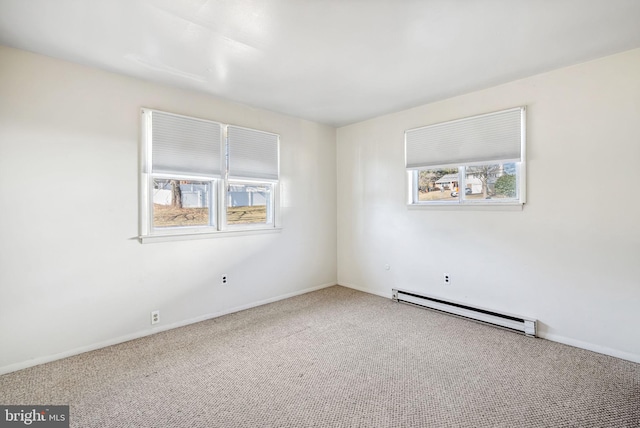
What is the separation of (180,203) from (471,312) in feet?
11.4

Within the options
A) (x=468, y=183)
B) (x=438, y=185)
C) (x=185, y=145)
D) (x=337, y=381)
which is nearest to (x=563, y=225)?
(x=468, y=183)

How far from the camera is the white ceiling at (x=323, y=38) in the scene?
194 cm

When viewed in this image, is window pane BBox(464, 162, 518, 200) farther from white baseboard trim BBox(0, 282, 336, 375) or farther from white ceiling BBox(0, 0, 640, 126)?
white baseboard trim BBox(0, 282, 336, 375)

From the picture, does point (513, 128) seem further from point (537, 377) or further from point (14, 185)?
point (14, 185)

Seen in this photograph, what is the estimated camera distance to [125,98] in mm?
2902

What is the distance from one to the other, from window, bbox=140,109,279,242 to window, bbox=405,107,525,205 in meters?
1.90

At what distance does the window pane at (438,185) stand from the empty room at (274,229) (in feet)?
0.09

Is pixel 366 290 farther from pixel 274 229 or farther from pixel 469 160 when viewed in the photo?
pixel 469 160

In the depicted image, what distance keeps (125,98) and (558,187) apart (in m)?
4.21

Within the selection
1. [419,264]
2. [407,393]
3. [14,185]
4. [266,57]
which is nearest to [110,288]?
[14,185]

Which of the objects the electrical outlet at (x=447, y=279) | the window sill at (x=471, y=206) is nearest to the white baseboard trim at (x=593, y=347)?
the electrical outlet at (x=447, y=279)

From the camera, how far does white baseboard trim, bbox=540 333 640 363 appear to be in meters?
2.54

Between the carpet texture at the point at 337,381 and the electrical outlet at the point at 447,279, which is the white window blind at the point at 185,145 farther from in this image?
the electrical outlet at the point at 447,279

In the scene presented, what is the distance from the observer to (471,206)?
3.46 m
